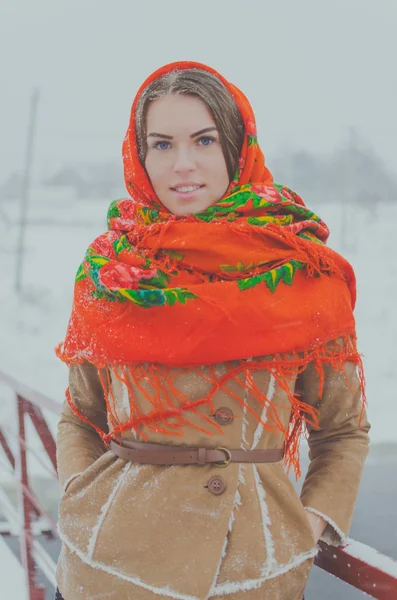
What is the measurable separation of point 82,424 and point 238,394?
0.39m

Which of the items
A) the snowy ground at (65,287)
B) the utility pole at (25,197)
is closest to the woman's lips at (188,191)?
the snowy ground at (65,287)

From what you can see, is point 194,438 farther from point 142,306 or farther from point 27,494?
point 27,494

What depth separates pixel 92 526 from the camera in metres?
1.06

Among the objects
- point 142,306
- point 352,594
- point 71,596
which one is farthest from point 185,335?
point 352,594

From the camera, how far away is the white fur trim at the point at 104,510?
3.42ft

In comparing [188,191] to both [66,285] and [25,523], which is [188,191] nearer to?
[25,523]

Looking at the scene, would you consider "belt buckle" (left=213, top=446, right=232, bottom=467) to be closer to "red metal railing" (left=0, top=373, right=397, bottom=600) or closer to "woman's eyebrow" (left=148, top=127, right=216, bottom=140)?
"red metal railing" (left=0, top=373, right=397, bottom=600)

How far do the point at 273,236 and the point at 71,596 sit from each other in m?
0.67

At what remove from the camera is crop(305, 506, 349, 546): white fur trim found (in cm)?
106

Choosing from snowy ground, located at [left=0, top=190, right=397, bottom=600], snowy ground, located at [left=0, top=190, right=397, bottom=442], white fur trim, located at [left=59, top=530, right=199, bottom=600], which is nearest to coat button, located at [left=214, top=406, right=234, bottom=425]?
white fur trim, located at [left=59, top=530, right=199, bottom=600]

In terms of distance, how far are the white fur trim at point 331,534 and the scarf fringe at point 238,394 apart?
0.29 feet

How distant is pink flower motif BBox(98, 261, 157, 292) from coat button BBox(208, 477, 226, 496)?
1.11 feet

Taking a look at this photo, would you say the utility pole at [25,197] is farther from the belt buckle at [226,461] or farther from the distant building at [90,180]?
the belt buckle at [226,461]

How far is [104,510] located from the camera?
106cm
